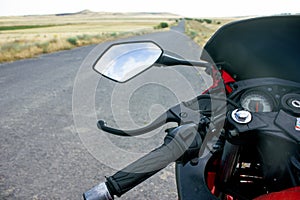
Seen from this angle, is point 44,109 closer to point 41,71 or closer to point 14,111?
point 14,111

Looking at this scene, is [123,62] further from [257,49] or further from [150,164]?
[257,49]

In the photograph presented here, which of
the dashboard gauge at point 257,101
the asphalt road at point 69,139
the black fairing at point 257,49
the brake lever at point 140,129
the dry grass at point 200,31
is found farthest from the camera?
the dry grass at point 200,31

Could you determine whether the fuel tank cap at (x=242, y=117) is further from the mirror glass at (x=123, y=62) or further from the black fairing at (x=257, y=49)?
the black fairing at (x=257, y=49)

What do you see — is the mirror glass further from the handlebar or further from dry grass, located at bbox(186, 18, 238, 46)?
dry grass, located at bbox(186, 18, 238, 46)

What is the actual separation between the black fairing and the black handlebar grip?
759 millimetres

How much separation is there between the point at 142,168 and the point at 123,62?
1.88 ft

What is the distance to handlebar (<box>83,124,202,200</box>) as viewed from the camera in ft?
2.64

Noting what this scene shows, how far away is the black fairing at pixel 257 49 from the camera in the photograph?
1450 mm

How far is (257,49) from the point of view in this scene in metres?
1.53

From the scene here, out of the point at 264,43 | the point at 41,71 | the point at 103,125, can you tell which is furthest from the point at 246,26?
the point at 41,71

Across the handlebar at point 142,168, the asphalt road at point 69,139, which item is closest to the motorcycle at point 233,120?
the handlebar at point 142,168

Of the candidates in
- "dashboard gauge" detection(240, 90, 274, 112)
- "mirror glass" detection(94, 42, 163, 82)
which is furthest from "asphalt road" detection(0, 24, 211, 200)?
"dashboard gauge" detection(240, 90, 274, 112)

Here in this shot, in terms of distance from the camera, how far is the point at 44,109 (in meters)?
5.74

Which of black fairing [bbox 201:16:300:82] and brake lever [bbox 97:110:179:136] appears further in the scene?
black fairing [bbox 201:16:300:82]
